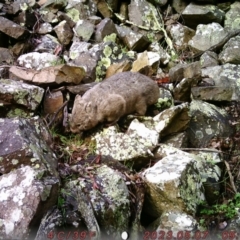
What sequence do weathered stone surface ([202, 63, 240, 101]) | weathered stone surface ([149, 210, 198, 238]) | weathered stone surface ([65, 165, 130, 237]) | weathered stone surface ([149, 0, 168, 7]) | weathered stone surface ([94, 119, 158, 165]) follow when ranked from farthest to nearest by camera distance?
weathered stone surface ([149, 0, 168, 7]), weathered stone surface ([202, 63, 240, 101]), weathered stone surface ([94, 119, 158, 165]), weathered stone surface ([149, 210, 198, 238]), weathered stone surface ([65, 165, 130, 237])

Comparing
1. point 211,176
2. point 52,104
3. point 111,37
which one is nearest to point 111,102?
point 52,104

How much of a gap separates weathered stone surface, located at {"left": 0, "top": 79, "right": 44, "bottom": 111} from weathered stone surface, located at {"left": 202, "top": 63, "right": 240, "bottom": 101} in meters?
2.61

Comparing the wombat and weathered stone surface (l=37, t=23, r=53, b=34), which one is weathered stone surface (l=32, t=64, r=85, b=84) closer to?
the wombat

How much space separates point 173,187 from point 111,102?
1523 millimetres

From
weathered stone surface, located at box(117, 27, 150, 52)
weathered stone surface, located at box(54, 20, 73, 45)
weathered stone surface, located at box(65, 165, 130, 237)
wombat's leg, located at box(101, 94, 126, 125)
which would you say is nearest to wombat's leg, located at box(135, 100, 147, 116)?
wombat's leg, located at box(101, 94, 126, 125)

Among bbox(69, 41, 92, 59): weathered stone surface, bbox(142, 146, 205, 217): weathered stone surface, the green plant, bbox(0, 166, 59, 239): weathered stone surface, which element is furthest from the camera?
bbox(69, 41, 92, 59): weathered stone surface

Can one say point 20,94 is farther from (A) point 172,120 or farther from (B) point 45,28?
(B) point 45,28

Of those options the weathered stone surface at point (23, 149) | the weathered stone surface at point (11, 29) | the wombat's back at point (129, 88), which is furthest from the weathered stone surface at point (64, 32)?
the weathered stone surface at point (23, 149)

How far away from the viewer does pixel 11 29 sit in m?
6.11

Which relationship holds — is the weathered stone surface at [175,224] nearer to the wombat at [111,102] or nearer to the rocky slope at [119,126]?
the rocky slope at [119,126]

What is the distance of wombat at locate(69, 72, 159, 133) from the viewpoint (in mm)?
4578

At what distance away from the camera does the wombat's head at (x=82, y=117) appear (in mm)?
4555

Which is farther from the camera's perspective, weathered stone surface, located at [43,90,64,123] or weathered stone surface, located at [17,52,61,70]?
weathered stone surface, located at [17,52,61,70]

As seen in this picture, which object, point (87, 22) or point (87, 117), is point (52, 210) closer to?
point (87, 117)
